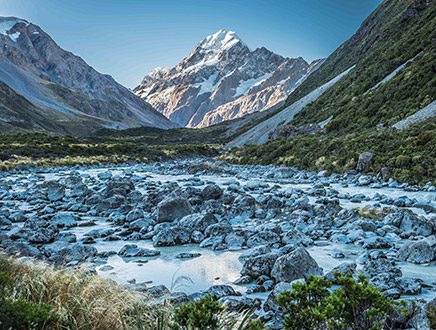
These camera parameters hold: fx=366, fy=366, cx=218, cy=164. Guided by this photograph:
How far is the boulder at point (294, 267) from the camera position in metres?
6.51

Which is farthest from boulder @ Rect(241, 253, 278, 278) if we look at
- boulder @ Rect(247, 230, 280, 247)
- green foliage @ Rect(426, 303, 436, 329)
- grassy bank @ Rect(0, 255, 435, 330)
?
green foliage @ Rect(426, 303, 436, 329)

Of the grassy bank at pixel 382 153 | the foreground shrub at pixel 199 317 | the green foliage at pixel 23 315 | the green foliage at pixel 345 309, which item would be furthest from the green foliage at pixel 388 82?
the green foliage at pixel 23 315

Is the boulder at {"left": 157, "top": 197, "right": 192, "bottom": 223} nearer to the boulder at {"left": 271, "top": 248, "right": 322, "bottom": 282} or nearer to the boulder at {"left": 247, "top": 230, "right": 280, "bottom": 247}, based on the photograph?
the boulder at {"left": 247, "top": 230, "right": 280, "bottom": 247}

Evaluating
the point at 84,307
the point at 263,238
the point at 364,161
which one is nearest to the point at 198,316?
the point at 84,307

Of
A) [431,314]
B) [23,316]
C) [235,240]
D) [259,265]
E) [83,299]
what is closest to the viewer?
[23,316]

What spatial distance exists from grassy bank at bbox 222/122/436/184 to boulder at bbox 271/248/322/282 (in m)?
12.5

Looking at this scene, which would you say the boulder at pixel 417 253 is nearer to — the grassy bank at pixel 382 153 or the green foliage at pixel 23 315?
the green foliage at pixel 23 315

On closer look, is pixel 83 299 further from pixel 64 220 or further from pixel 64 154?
pixel 64 154

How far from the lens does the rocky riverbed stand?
6.62m

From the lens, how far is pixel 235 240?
9617 millimetres

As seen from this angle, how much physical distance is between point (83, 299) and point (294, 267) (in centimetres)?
364

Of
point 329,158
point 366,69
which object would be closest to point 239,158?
point 329,158

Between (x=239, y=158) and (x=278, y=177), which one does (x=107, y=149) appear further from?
(x=278, y=177)

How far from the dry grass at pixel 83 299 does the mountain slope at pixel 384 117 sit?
624 inches
